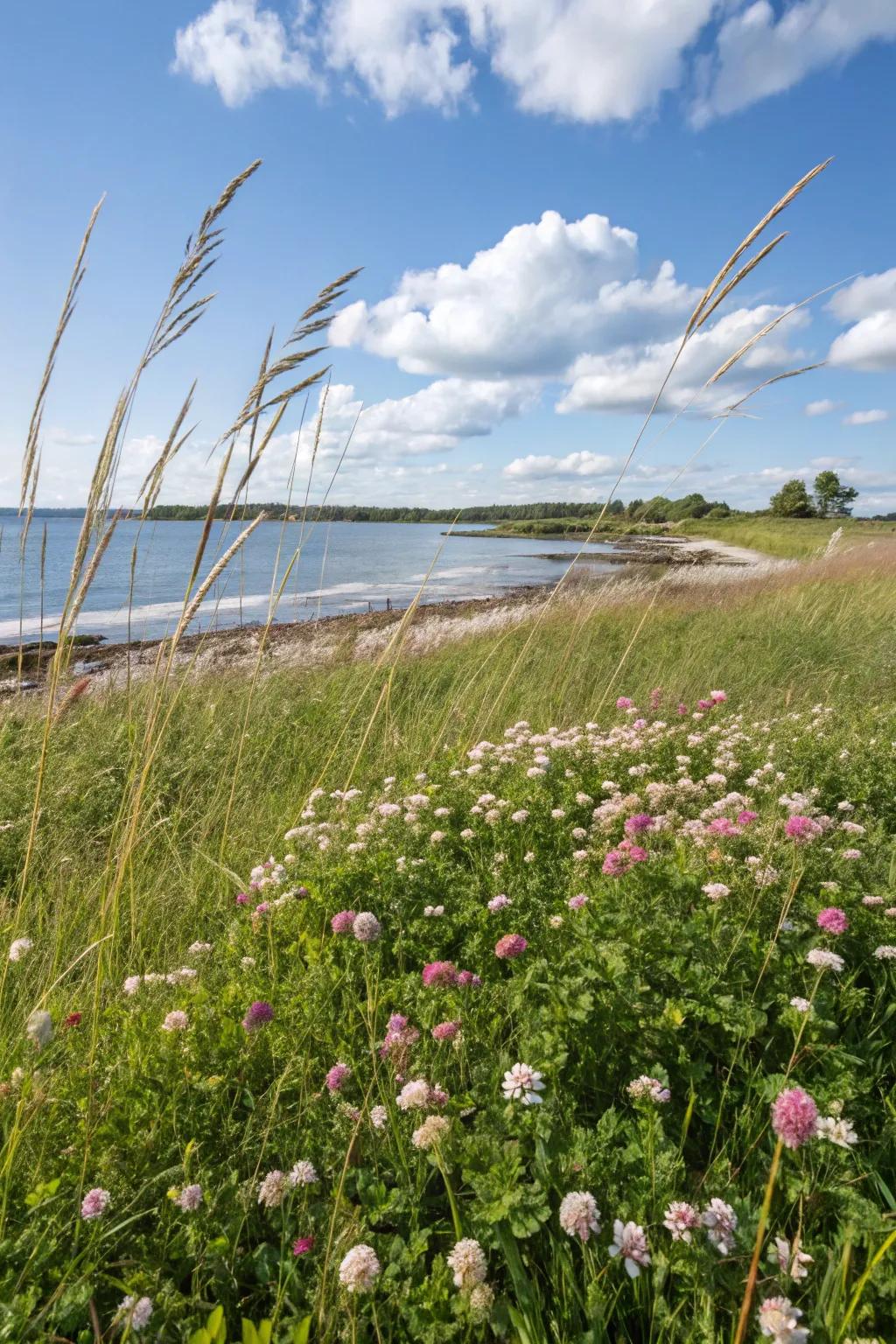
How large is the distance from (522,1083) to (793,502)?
3073 inches

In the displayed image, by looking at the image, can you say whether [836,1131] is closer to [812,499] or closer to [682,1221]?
[682,1221]

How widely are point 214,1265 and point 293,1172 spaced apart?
197 millimetres

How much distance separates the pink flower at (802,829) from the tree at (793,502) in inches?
2928

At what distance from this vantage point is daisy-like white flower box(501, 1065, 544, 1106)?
1.43 meters

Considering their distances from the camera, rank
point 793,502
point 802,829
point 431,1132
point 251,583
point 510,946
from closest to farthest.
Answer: point 431,1132
point 510,946
point 802,829
point 251,583
point 793,502

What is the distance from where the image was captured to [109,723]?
18.2 feet

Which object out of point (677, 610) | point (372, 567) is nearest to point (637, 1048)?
point (677, 610)

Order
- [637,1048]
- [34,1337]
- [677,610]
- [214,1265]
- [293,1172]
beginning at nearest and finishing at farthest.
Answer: [34,1337] < [214,1265] < [293,1172] < [637,1048] < [677,610]

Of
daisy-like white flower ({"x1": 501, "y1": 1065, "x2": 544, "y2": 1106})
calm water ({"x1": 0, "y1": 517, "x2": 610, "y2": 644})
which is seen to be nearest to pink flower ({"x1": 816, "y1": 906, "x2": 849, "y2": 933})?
daisy-like white flower ({"x1": 501, "y1": 1065, "x2": 544, "y2": 1106})

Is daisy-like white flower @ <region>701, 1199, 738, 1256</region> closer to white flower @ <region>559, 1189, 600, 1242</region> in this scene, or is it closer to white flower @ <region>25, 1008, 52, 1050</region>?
white flower @ <region>559, 1189, 600, 1242</region>

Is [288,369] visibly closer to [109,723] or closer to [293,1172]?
[293,1172]

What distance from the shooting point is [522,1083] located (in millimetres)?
1450

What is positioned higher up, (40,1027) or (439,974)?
(40,1027)

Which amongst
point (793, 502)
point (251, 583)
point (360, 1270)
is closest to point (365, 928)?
point (360, 1270)
